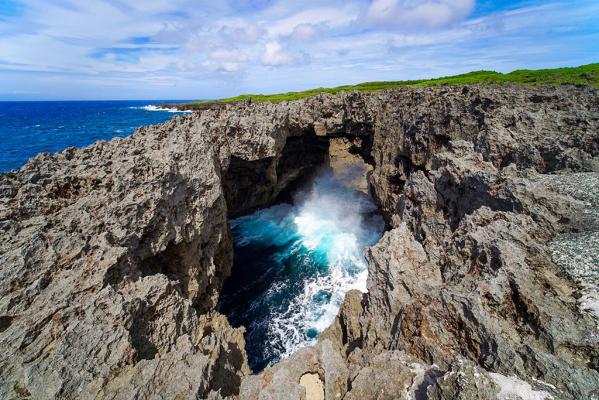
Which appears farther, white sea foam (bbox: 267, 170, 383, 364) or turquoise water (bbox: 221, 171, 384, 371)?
white sea foam (bbox: 267, 170, 383, 364)

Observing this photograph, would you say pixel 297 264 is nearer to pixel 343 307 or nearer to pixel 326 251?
pixel 326 251

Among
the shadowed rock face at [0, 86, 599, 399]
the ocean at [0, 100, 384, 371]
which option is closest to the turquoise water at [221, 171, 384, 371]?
the ocean at [0, 100, 384, 371]

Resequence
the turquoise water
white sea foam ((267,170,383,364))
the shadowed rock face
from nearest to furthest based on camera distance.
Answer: the shadowed rock face
the turquoise water
white sea foam ((267,170,383,364))

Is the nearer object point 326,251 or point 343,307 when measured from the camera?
point 343,307

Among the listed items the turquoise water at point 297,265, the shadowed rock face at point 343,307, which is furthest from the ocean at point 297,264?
the shadowed rock face at point 343,307

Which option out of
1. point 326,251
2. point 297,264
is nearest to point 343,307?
point 297,264

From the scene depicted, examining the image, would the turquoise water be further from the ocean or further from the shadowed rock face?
the shadowed rock face

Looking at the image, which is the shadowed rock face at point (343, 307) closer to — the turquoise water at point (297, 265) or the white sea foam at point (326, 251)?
the turquoise water at point (297, 265)
